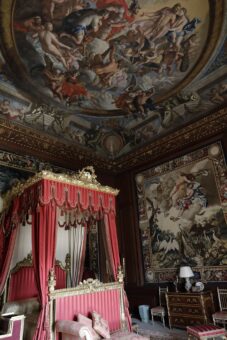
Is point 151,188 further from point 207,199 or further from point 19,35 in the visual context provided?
point 19,35

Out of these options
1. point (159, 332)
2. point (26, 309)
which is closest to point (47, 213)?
point (26, 309)

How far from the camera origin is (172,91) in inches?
296

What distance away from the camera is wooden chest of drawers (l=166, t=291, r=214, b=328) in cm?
630

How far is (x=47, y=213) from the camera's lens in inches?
205

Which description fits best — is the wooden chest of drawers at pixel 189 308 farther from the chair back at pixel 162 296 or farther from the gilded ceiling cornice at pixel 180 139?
the gilded ceiling cornice at pixel 180 139

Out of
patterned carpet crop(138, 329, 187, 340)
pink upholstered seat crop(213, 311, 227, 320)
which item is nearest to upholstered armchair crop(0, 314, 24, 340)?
patterned carpet crop(138, 329, 187, 340)

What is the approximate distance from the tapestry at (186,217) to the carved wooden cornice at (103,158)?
0.50 meters

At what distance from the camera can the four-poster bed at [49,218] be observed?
4840mm

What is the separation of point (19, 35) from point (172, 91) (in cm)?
420

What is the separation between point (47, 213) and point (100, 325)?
7.44 ft

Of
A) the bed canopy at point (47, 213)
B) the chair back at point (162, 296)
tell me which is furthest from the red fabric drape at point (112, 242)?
the chair back at point (162, 296)

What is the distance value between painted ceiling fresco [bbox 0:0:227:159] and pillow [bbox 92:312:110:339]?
17.6 feet

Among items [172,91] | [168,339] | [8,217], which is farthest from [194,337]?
[172,91]

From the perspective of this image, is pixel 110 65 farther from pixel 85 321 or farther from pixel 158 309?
pixel 158 309
